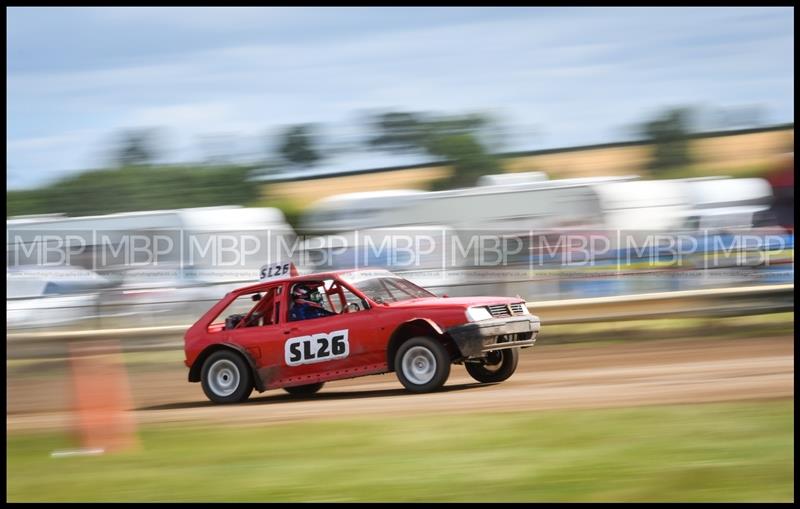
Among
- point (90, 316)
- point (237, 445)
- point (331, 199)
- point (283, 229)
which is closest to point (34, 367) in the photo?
point (90, 316)

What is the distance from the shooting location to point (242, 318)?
11.8 m

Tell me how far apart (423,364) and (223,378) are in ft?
8.11

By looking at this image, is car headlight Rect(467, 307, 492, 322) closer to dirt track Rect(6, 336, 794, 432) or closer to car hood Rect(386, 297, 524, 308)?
car hood Rect(386, 297, 524, 308)

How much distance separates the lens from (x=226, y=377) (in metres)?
11.8

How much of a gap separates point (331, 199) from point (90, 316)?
5.41 meters

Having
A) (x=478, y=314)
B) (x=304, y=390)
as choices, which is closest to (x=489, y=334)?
(x=478, y=314)

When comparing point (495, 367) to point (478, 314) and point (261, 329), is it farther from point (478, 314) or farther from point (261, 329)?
point (261, 329)

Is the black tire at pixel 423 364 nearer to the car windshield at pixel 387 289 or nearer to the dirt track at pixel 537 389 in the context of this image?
the dirt track at pixel 537 389

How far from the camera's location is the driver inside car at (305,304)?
11.4 meters

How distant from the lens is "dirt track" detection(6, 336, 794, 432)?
32.6ft

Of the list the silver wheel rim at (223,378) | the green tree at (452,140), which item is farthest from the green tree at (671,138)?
the silver wheel rim at (223,378)

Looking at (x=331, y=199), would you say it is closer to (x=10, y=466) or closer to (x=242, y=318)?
(x=242, y=318)

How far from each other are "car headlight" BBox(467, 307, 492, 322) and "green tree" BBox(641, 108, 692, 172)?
51.5 feet

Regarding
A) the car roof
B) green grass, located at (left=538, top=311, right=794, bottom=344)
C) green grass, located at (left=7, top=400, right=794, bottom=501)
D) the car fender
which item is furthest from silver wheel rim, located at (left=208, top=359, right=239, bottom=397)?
green grass, located at (left=538, top=311, right=794, bottom=344)
